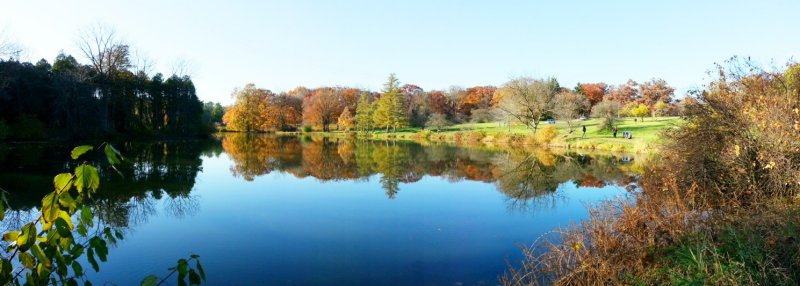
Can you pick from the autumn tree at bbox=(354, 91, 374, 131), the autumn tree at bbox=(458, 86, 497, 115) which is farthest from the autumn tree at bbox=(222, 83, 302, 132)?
A: the autumn tree at bbox=(458, 86, 497, 115)

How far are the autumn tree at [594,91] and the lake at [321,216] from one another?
197 feet

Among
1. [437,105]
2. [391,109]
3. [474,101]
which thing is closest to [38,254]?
[391,109]

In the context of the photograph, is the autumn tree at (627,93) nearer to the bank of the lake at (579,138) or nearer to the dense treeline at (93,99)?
the bank of the lake at (579,138)

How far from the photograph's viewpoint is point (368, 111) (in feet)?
181

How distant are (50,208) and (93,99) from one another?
121ft

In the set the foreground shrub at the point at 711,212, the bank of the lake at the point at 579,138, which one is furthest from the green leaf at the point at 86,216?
the bank of the lake at the point at 579,138

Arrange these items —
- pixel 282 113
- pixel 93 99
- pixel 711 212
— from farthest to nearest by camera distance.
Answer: pixel 282 113, pixel 93 99, pixel 711 212

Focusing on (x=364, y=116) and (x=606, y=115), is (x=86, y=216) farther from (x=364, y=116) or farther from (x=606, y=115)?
(x=364, y=116)

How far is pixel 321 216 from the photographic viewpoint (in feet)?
29.9

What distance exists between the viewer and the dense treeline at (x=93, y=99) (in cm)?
2636

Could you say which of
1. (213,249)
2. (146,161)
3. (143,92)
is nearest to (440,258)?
(213,249)

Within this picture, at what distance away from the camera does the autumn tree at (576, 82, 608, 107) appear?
233ft

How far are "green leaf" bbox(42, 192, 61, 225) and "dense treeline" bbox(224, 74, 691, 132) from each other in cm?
3644

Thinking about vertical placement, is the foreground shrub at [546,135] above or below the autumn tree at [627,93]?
below
